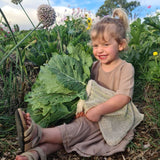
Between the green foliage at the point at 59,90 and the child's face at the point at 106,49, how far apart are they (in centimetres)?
16

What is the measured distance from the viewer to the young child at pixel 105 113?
1776mm

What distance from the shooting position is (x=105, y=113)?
1.84 metres

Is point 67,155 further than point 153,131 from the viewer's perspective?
No

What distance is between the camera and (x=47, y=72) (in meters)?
1.96

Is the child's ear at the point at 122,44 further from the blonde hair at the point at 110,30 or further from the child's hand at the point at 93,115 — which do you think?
the child's hand at the point at 93,115

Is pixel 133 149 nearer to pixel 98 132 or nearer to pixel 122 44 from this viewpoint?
pixel 98 132

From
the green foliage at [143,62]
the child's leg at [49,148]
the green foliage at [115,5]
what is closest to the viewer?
the child's leg at [49,148]

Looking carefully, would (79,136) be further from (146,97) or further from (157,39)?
(157,39)

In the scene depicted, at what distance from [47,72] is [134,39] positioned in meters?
1.39

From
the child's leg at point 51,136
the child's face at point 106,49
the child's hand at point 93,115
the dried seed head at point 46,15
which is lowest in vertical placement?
the child's leg at point 51,136

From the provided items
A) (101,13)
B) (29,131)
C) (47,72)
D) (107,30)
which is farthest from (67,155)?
(101,13)


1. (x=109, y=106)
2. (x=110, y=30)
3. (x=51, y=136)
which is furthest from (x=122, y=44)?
(x=51, y=136)

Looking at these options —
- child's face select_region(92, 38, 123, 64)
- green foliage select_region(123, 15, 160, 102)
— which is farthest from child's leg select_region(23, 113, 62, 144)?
green foliage select_region(123, 15, 160, 102)

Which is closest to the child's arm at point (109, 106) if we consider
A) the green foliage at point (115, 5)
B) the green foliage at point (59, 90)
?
the green foliage at point (59, 90)
